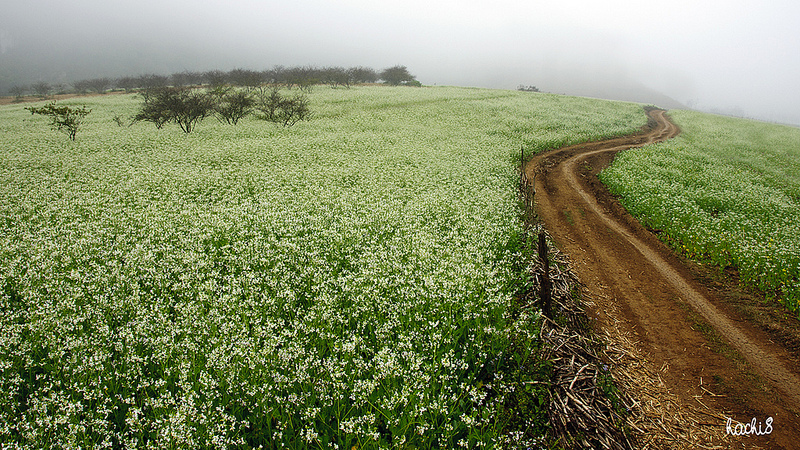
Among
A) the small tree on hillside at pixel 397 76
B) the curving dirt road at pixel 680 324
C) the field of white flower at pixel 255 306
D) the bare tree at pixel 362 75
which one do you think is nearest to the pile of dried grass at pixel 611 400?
the curving dirt road at pixel 680 324

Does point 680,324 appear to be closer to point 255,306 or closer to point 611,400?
point 611,400

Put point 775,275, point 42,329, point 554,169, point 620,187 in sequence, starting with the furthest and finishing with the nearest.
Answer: point 554,169, point 620,187, point 775,275, point 42,329

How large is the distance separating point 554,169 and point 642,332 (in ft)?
53.7

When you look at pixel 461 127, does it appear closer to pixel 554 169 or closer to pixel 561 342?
pixel 554 169

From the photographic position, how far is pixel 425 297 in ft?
26.3

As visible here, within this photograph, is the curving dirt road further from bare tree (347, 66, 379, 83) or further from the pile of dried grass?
bare tree (347, 66, 379, 83)

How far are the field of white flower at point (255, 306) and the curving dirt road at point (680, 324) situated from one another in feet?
8.54

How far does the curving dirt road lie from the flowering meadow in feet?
4.43

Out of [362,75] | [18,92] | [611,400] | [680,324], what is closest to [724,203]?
[680,324]

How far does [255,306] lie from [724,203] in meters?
21.5

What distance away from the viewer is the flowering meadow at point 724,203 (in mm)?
11484

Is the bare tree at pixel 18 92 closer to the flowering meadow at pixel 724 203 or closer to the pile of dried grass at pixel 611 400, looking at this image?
the pile of dried grass at pixel 611 400

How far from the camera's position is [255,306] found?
7.80 metres

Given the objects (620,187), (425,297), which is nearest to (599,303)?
(425,297)
